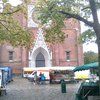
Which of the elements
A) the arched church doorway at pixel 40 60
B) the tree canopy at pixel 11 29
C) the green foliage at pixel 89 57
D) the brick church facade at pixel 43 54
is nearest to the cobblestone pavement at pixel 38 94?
the tree canopy at pixel 11 29

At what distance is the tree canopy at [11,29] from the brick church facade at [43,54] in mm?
37738

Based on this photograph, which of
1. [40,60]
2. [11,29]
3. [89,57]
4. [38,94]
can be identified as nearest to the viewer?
[11,29]

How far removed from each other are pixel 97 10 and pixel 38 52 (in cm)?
4680

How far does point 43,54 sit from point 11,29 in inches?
1593

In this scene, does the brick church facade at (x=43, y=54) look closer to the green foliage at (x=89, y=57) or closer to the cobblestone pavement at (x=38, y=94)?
the green foliage at (x=89, y=57)

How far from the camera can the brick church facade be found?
6069 cm

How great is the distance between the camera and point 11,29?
22.1 meters

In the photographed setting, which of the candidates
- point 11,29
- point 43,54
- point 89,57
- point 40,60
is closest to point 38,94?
point 11,29

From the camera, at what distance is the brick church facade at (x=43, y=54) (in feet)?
199

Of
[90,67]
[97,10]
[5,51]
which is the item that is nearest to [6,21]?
[90,67]

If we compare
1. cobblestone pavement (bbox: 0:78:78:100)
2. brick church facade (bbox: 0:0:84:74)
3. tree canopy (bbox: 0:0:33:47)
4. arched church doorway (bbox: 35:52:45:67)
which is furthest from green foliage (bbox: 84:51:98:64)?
tree canopy (bbox: 0:0:33:47)

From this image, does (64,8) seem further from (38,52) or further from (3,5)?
(38,52)

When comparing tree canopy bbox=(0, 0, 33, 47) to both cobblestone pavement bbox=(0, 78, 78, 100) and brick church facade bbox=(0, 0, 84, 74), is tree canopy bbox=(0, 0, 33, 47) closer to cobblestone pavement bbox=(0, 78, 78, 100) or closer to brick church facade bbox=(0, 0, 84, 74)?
cobblestone pavement bbox=(0, 78, 78, 100)

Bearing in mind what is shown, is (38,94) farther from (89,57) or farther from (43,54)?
(89,57)
